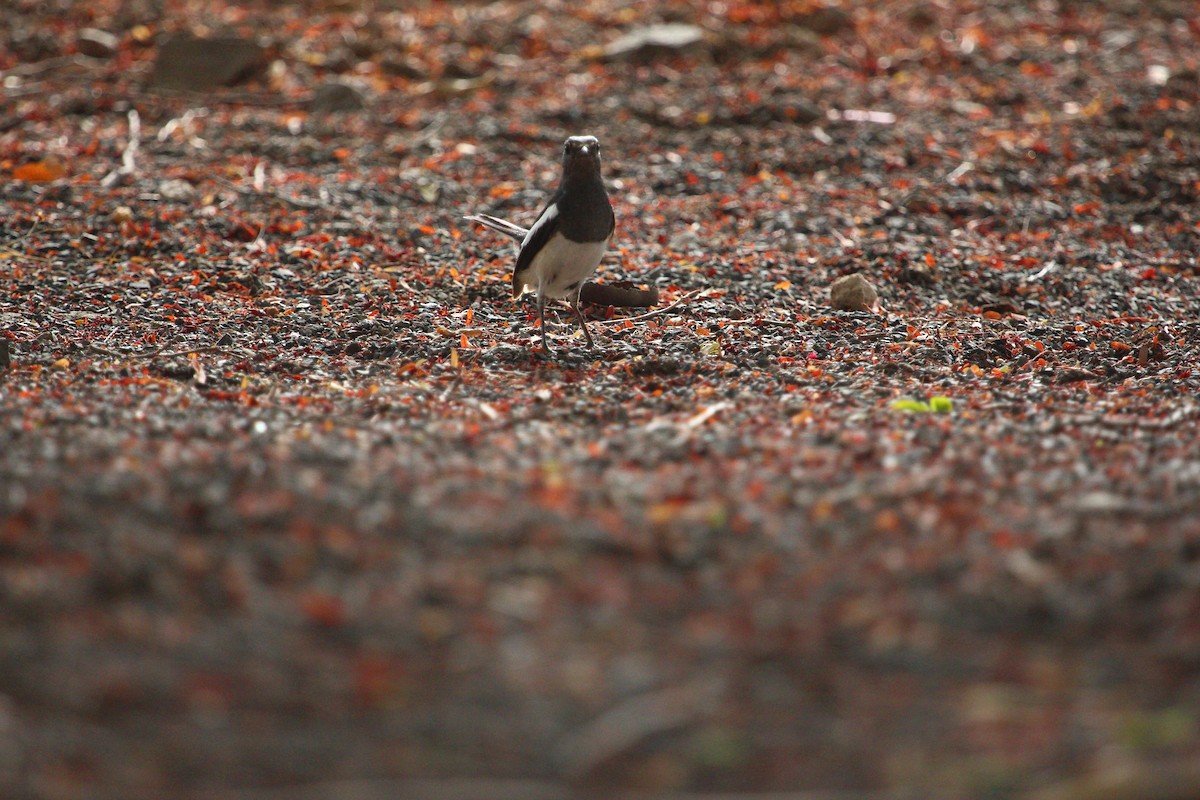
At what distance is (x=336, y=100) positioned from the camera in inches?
339

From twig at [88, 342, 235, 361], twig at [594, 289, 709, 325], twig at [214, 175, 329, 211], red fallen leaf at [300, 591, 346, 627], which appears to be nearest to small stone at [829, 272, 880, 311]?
twig at [594, 289, 709, 325]

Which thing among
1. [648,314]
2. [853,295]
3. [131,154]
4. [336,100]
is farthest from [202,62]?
[853,295]

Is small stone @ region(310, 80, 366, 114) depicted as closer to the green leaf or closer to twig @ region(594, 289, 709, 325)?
twig @ region(594, 289, 709, 325)

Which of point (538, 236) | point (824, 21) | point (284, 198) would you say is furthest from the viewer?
point (824, 21)

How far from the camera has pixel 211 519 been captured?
294 cm

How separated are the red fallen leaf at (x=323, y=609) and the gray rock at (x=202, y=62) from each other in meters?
7.51

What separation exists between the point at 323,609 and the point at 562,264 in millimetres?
2758

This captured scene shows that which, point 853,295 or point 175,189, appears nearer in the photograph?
point 853,295

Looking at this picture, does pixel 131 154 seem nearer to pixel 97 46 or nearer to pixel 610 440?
pixel 97 46

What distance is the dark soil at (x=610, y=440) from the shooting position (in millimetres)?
2178

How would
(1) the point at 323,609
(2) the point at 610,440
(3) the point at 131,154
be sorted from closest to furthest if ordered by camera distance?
1. (1) the point at 323,609
2. (2) the point at 610,440
3. (3) the point at 131,154

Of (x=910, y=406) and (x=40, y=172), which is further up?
(x=910, y=406)

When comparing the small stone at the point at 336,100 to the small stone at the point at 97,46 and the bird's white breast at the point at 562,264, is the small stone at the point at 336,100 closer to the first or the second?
the small stone at the point at 97,46

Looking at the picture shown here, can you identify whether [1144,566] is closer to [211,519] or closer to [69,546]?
[211,519]
